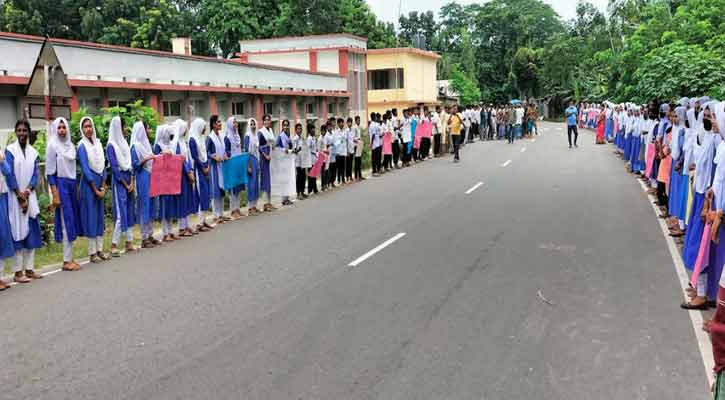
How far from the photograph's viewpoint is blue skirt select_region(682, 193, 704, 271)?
7.99 m

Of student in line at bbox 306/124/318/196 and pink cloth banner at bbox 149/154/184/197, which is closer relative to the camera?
pink cloth banner at bbox 149/154/184/197

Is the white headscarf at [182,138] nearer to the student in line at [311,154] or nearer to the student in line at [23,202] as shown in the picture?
the student in line at [23,202]

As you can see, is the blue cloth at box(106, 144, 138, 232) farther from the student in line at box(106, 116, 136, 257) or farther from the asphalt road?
the asphalt road

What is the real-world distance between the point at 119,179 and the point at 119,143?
54 centimetres

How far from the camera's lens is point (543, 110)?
74500mm

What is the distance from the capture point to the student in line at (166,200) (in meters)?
12.0

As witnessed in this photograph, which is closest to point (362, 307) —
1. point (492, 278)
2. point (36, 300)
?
point (492, 278)

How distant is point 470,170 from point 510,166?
1614 mm

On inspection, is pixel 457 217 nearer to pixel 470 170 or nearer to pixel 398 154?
pixel 470 170

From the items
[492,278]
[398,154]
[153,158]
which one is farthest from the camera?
[398,154]

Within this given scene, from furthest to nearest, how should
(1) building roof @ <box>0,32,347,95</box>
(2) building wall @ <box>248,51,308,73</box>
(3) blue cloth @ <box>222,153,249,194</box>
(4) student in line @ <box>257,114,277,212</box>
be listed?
(2) building wall @ <box>248,51,308,73</box> → (1) building roof @ <box>0,32,347,95</box> → (4) student in line @ <box>257,114,277,212</box> → (3) blue cloth @ <box>222,153,249,194</box>

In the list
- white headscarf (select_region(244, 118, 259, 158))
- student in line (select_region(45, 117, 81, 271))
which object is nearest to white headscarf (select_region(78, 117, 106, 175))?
student in line (select_region(45, 117, 81, 271))

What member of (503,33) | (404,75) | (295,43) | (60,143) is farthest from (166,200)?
(503,33)

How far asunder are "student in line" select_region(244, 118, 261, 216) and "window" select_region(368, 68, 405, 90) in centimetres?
3174
